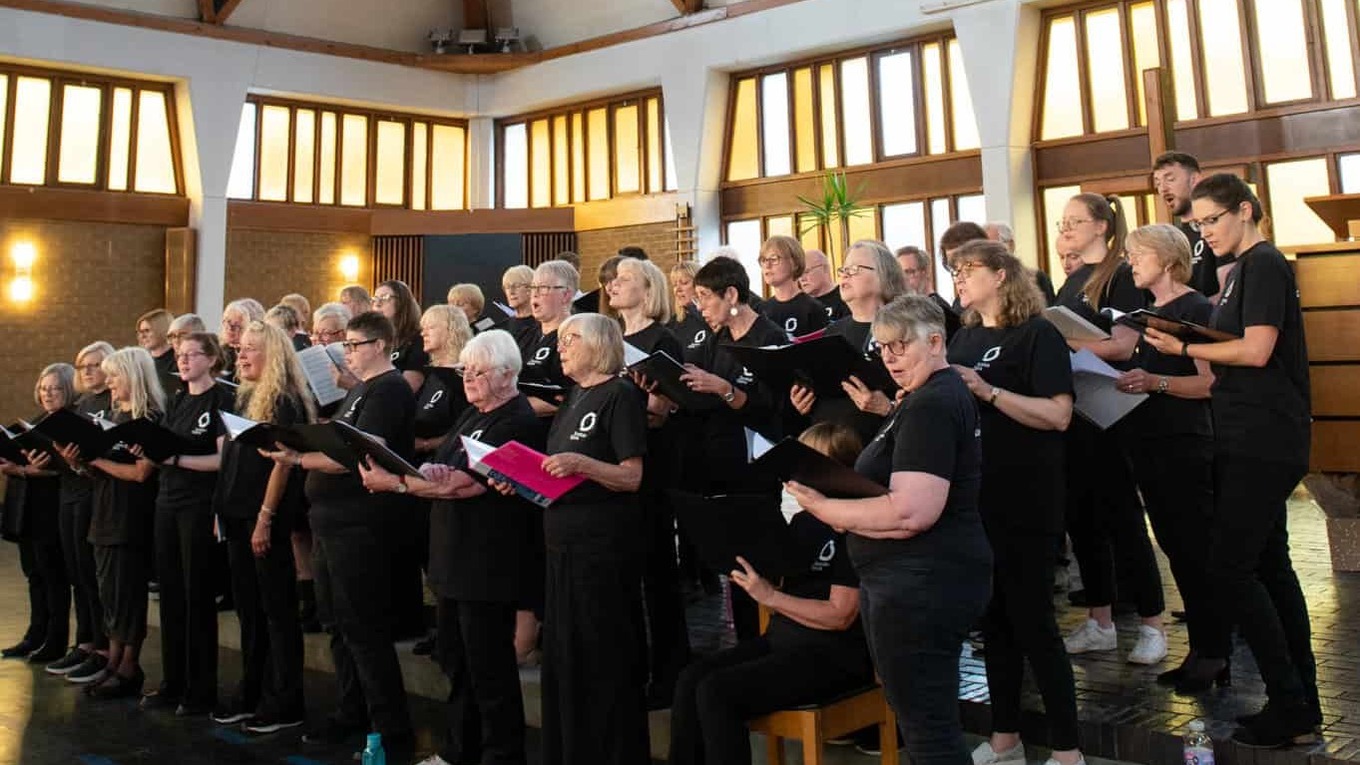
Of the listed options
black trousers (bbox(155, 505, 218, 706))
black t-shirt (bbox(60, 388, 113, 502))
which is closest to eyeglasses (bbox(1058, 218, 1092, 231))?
black trousers (bbox(155, 505, 218, 706))

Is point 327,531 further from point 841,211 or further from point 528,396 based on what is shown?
point 841,211

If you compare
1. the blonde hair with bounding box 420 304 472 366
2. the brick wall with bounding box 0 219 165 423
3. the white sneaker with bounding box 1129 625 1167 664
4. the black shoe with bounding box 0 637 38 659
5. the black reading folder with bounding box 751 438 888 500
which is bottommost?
the black shoe with bounding box 0 637 38 659

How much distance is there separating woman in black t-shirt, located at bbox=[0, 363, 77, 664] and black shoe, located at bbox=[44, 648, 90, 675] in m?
0.21

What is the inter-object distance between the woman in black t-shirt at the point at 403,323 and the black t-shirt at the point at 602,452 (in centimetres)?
195

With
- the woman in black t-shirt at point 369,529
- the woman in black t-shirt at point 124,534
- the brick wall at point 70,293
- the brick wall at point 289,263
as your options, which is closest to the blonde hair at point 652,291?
the woman in black t-shirt at point 369,529

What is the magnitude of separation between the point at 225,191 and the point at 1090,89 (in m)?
10.3

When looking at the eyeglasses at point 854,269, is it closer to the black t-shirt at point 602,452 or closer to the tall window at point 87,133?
the black t-shirt at point 602,452

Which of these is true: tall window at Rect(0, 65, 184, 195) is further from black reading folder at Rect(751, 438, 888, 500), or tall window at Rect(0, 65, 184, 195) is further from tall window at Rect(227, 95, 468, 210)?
black reading folder at Rect(751, 438, 888, 500)

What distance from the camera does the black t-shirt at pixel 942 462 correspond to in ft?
7.95

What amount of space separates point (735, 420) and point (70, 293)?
11.9 meters

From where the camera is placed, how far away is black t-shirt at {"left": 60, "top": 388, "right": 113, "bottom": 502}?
214 inches

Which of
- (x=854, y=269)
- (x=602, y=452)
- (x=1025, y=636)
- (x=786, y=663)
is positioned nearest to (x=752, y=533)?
(x=786, y=663)

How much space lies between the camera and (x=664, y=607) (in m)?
3.85

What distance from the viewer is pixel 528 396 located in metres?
4.22
